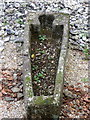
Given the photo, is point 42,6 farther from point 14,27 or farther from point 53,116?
point 53,116

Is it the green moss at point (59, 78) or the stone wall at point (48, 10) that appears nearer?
the green moss at point (59, 78)

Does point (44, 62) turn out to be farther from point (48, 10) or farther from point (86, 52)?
point (48, 10)

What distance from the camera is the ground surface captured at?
19.4 feet

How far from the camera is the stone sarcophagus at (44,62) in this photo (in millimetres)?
5262

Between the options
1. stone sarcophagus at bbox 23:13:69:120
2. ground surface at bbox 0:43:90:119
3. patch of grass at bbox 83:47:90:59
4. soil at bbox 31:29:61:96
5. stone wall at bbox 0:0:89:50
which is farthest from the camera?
stone wall at bbox 0:0:89:50

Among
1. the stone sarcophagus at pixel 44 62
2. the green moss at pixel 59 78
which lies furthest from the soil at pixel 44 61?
the green moss at pixel 59 78

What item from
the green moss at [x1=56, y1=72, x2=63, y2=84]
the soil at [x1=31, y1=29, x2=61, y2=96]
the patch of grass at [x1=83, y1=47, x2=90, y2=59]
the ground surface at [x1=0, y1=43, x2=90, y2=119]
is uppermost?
the green moss at [x1=56, y1=72, x2=63, y2=84]

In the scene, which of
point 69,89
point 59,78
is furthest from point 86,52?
point 59,78

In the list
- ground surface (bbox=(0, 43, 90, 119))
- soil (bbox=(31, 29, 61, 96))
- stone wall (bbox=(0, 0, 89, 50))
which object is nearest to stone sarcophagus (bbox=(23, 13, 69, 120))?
soil (bbox=(31, 29, 61, 96))

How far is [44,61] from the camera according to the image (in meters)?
6.81

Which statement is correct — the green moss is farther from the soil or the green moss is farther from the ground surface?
the ground surface

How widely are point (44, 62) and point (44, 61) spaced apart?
0.05m

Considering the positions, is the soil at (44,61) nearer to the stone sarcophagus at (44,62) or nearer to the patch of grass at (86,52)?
the stone sarcophagus at (44,62)

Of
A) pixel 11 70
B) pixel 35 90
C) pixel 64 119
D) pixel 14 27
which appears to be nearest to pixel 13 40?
Answer: pixel 14 27
